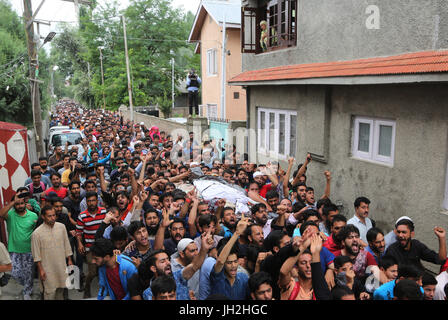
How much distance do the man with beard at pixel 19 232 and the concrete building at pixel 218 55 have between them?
1418cm

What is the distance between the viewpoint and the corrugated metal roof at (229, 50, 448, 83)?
17.4ft

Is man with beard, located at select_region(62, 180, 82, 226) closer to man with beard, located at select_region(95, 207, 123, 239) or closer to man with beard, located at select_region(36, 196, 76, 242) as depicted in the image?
man with beard, located at select_region(36, 196, 76, 242)

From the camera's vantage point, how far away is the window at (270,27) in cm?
1020

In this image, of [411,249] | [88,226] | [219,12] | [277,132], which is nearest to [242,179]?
[277,132]

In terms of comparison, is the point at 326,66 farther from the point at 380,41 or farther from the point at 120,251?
the point at 120,251

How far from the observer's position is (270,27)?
11.4 metres

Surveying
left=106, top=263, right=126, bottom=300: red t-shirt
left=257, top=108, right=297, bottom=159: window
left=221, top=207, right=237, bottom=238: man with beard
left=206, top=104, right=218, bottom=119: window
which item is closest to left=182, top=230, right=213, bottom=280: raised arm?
left=106, top=263, right=126, bottom=300: red t-shirt

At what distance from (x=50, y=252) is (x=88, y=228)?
0.63 metres

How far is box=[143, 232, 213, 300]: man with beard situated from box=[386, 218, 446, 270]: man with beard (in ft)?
7.39

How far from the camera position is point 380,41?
6910mm

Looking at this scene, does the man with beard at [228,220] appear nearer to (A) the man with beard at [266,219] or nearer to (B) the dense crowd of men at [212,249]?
(B) the dense crowd of men at [212,249]

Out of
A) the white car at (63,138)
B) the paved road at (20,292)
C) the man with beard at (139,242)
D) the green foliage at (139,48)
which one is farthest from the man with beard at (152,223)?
the green foliage at (139,48)

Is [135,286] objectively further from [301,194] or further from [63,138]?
[63,138]
